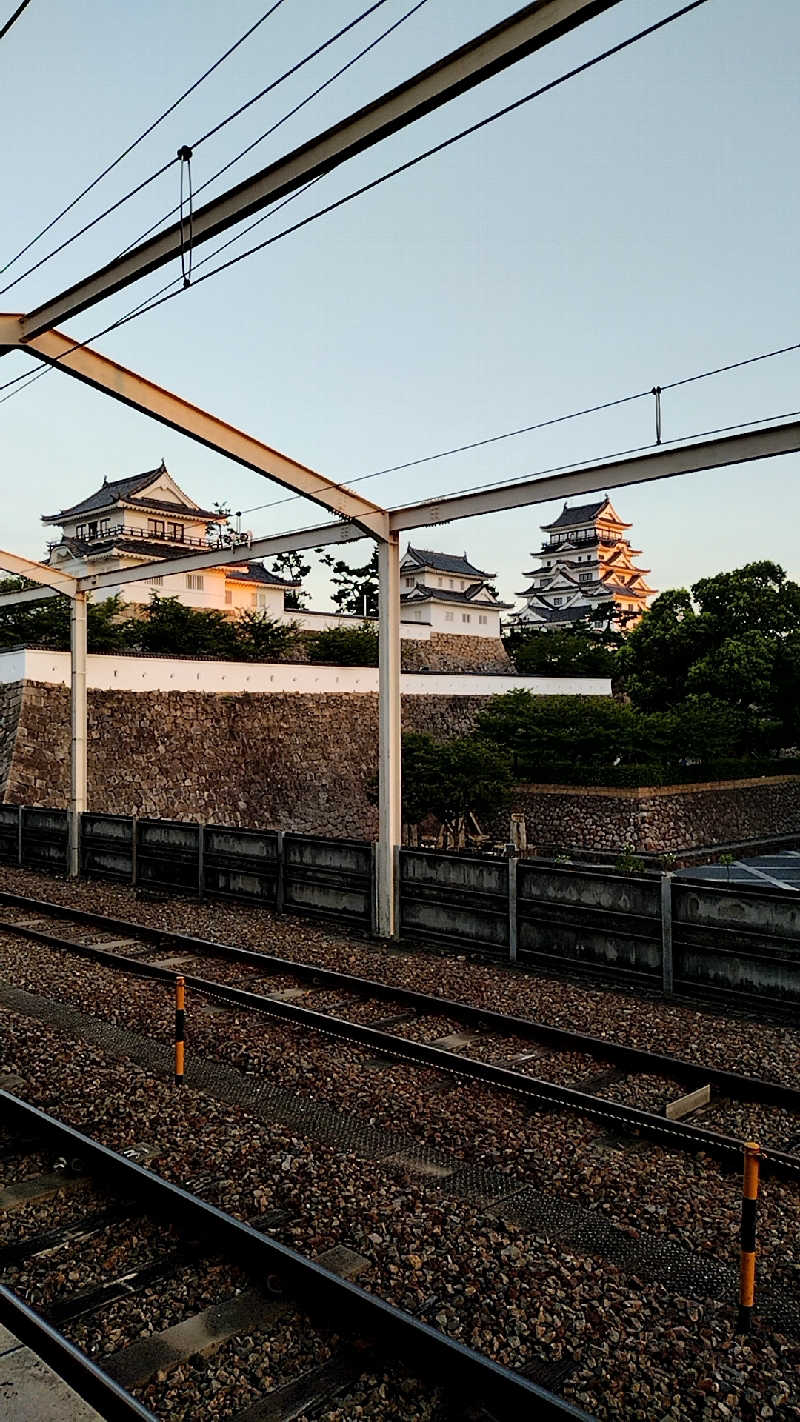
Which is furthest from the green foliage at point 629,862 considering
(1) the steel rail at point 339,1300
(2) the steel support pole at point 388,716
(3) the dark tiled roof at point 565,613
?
(3) the dark tiled roof at point 565,613

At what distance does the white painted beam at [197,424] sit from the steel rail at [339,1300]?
850cm

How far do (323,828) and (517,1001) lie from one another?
22456mm

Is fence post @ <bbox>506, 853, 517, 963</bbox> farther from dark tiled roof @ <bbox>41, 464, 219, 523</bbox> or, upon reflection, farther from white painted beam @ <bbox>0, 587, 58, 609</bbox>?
dark tiled roof @ <bbox>41, 464, 219, 523</bbox>

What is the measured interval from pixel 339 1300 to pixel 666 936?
644 centimetres

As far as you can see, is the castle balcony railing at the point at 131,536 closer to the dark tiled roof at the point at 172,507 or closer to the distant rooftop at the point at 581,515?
the dark tiled roof at the point at 172,507

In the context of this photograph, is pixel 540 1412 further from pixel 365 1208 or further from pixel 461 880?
pixel 461 880

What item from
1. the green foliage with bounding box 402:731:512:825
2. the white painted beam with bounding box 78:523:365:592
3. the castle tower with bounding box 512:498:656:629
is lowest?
the green foliage with bounding box 402:731:512:825

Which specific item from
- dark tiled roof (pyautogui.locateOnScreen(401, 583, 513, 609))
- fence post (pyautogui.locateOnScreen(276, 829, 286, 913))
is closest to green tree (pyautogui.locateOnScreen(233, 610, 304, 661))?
dark tiled roof (pyautogui.locateOnScreen(401, 583, 513, 609))

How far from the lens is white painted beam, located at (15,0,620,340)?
18.7 ft

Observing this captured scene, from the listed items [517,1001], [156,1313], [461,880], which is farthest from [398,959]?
[156,1313]

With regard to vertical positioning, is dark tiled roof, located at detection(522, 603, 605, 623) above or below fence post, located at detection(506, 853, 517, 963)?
above

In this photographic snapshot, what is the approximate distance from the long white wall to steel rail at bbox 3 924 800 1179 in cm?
1812

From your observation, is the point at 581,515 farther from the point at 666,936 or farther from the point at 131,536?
the point at 666,936

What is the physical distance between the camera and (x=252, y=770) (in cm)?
3119
